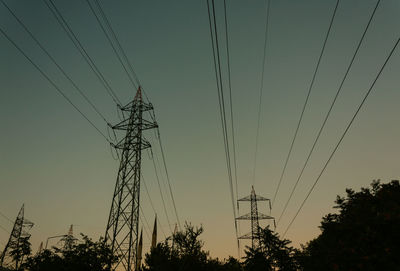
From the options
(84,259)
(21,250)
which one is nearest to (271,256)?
(84,259)

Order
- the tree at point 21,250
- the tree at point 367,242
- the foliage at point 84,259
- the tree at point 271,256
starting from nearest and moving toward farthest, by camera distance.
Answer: the tree at point 367,242 < the foliage at point 84,259 < the tree at point 271,256 < the tree at point 21,250

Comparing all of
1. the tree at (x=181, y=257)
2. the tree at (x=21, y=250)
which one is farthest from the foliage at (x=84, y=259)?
the tree at (x=21, y=250)

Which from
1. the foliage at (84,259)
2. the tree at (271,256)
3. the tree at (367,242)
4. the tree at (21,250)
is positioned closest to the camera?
the tree at (367,242)

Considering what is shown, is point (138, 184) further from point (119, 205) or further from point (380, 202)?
point (380, 202)

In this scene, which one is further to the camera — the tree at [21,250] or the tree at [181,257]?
the tree at [21,250]

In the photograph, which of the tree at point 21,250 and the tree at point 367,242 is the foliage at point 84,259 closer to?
the tree at point 367,242

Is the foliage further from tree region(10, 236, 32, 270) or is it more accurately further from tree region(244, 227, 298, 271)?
tree region(10, 236, 32, 270)

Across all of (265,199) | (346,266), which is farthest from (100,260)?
(265,199)

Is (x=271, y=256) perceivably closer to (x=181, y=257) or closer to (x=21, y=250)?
(x=181, y=257)

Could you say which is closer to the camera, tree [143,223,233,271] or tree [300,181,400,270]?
tree [300,181,400,270]

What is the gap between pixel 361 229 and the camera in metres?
21.7

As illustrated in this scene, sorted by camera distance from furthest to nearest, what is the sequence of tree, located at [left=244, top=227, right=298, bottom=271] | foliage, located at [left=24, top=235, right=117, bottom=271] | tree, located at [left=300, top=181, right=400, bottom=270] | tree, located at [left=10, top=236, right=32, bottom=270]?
tree, located at [left=10, top=236, right=32, bottom=270] → tree, located at [left=244, top=227, right=298, bottom=271] → foliage, located at [left=24, top=235, right=117, bottom=271] → tree, located at [left=300, top=181, right=400, bottom=270]

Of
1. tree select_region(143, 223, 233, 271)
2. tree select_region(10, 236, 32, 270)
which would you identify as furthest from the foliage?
tree select_region(10, 236, 32, 270)

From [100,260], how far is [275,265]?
25.6 m
